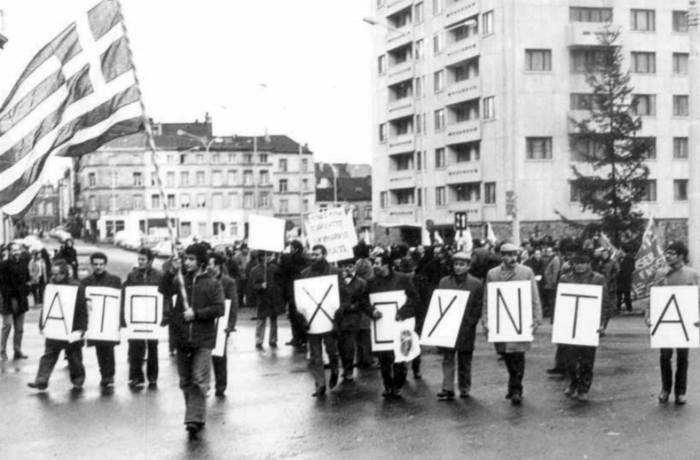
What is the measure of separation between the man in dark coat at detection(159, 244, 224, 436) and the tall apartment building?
49.8 metres

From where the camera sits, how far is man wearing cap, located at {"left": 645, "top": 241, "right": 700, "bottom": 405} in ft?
39.6

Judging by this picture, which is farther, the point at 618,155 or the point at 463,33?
the point at 463,33

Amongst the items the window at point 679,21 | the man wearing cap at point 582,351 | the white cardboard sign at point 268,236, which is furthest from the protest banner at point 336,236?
the window at point 679,21

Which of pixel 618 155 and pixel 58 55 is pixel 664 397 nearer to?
pixel 58 55

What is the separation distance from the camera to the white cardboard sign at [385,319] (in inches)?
523

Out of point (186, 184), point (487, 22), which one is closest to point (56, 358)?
point (487, 22)

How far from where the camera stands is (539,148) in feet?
206

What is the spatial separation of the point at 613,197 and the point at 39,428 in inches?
1327

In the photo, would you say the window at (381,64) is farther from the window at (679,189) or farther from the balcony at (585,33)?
the window at (679,189)

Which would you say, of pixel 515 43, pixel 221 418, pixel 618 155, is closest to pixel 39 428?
pixel 221 418

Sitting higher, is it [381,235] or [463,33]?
[463,33]

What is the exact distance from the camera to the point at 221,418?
11938 millimetres

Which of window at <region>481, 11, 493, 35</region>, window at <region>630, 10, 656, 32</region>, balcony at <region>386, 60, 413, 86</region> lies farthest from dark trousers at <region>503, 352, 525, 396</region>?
balcony at <region>386, 60, 413, 86</region>

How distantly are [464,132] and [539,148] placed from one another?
5512 mm
